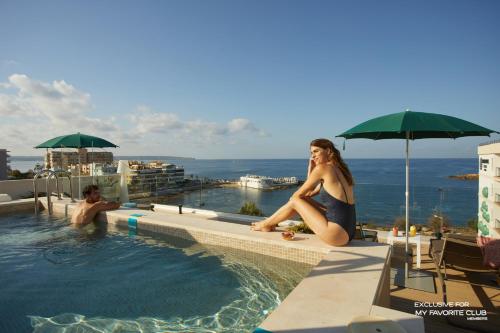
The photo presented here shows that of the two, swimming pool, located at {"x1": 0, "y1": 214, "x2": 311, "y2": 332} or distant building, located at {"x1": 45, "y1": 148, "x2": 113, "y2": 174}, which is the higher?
distant building, located at {"x1": 45, "y1": 148, "x2": 113, "y2": 174}

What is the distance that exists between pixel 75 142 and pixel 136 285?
5893 millimetres

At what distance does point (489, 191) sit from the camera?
761cm

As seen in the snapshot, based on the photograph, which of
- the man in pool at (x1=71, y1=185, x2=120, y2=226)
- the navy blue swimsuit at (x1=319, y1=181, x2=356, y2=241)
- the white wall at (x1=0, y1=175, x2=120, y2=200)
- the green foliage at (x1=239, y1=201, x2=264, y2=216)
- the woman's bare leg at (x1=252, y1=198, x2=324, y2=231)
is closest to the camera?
the navy blue swimsuit at (x1=319, y1=181, x2=356, y2=241)

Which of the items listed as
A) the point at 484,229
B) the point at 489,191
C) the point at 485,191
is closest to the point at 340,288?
the point at 489,191

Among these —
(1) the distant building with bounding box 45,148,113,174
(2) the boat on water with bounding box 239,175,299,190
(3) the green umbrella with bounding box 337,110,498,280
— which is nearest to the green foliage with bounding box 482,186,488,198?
(3) the green umbrella with bounding box 337,110,498,280

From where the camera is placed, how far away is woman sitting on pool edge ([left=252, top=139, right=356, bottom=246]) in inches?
120

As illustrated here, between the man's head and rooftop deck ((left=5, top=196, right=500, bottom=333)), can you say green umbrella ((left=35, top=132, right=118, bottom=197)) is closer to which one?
the man's head

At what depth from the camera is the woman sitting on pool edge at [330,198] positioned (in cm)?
304

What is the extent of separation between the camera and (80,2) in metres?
7.21

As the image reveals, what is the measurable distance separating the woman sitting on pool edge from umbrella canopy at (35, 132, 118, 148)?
684 cm

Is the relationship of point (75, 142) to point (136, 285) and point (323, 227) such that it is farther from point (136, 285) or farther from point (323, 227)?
point (323, 227)

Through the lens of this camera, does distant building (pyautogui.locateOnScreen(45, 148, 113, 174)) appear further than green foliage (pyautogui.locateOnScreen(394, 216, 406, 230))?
Yes

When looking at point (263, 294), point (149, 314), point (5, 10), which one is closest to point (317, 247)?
point (263, 294)

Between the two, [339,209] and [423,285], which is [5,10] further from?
[423,285]
